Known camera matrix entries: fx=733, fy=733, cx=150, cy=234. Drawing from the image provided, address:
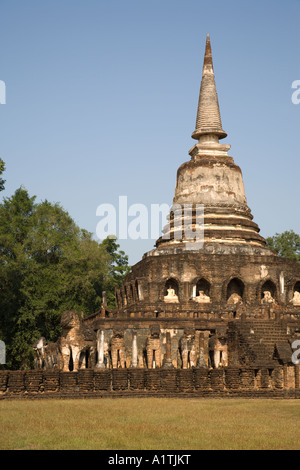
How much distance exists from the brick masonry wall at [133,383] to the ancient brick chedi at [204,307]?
45mm

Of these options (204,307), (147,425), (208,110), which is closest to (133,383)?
(147,425)

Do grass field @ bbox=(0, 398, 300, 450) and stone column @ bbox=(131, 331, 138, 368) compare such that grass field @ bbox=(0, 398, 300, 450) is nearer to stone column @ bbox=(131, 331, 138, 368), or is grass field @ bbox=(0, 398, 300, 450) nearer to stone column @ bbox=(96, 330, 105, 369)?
stone column @ bbox=(96, 330, 105, 369)

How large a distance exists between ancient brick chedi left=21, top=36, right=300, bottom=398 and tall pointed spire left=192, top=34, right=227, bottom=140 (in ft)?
0.19

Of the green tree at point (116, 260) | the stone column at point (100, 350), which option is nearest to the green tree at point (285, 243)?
the green tree at point (116, 260)

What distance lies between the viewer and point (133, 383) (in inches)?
911

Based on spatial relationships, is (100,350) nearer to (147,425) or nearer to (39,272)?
(39,272)

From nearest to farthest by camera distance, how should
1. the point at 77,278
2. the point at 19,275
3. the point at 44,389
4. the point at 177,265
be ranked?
the point at 44,389
the point at 177,265
the point at 19,275
the point at 77,278

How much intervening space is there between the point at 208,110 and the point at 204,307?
43.1ft

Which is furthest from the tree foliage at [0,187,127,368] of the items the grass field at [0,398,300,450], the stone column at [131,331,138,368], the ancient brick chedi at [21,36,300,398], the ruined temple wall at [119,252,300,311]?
the grass field at [0,398,300,450]

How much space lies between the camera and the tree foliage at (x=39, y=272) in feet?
125
